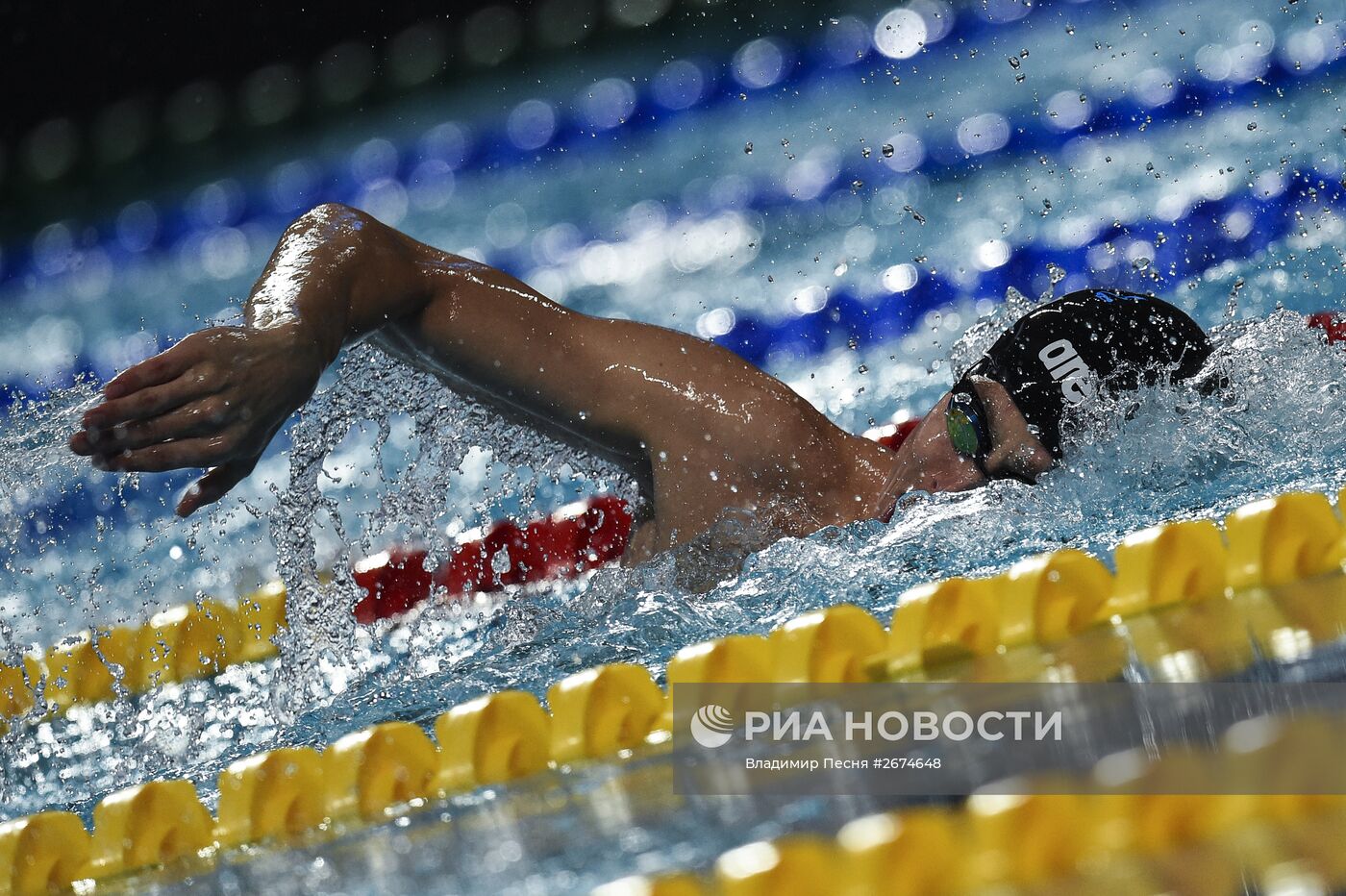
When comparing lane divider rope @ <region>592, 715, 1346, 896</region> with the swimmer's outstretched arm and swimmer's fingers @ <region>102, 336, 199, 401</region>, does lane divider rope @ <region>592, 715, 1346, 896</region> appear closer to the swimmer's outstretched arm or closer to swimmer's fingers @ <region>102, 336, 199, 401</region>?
swimmer's fingers @ <region>102, 336, 199, 401</region>

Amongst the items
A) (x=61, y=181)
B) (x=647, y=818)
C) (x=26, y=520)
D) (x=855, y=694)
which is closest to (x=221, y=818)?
(x=647, y=818)

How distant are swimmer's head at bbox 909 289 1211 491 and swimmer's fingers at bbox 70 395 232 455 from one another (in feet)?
3.94

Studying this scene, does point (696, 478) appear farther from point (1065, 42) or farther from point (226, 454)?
point (1065, 42)

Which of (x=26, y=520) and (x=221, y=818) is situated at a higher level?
(x=26, y=520)

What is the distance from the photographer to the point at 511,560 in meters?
3.28

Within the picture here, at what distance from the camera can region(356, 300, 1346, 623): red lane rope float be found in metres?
3.23

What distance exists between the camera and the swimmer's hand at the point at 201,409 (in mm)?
1341

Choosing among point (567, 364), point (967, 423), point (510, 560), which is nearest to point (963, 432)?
point (967, 423)

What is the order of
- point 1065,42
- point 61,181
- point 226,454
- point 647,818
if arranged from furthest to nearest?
point 61,181 → point 1065,42 → point 226,454 → point 647,818

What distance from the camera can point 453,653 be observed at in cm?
233

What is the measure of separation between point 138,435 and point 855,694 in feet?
2.78

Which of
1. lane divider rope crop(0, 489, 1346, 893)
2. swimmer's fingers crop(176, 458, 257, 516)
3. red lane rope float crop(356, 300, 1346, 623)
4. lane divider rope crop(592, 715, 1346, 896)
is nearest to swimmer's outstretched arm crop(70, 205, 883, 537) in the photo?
swimmer's fingers crop(176, 458, 257, 516)

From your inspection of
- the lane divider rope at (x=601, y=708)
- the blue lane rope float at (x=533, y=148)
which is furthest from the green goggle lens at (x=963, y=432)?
the blue lane rope float at (x=533, y=148)

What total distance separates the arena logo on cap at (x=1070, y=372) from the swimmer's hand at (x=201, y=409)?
1.19 m
